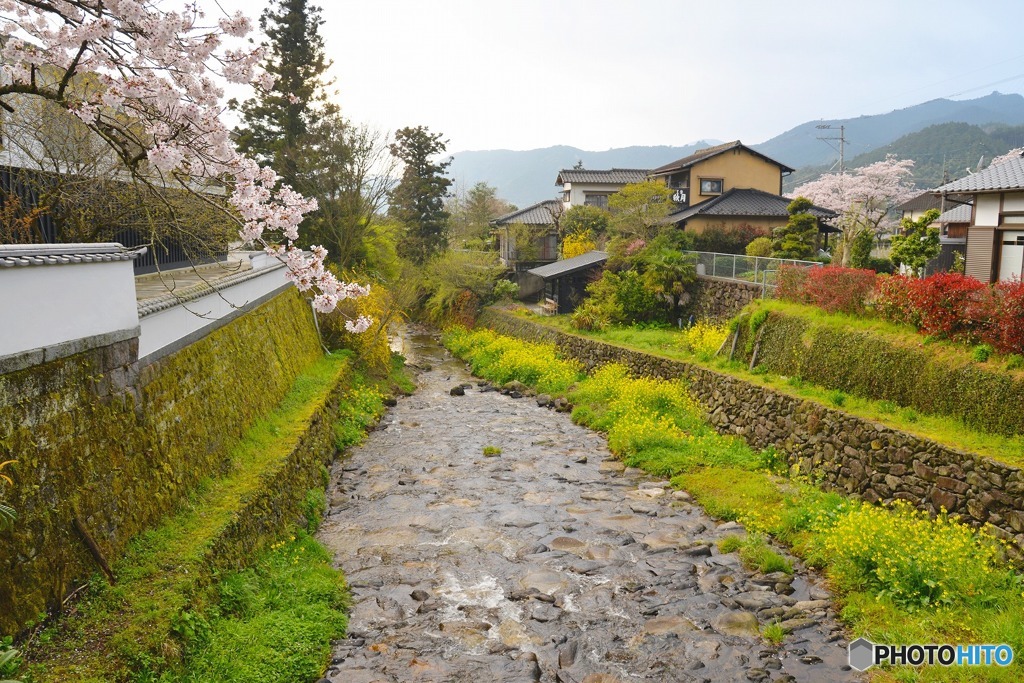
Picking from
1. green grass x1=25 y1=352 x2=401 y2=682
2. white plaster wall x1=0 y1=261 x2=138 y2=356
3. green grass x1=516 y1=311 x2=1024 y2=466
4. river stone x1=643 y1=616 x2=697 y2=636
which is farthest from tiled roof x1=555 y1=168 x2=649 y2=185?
white plaster wall x1=0 y1=261 x2=138 y2=356

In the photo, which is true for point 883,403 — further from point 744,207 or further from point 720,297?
point 744,207

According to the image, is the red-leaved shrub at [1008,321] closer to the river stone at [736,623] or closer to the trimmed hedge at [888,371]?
the trimmed hedge at [888,371]

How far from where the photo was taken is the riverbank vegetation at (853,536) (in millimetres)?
7934

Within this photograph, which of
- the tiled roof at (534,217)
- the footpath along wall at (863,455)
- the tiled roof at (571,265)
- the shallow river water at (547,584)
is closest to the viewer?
the shallow river water at (547,584)

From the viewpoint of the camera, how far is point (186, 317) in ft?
31.9

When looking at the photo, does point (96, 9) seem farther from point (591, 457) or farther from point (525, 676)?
point (591, 457)

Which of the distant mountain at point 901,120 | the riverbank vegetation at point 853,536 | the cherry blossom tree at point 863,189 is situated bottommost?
the riverbank vegetation at point 853,536

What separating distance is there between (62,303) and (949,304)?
521 inches

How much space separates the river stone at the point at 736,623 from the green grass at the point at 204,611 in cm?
489

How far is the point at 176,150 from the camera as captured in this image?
6.65 m

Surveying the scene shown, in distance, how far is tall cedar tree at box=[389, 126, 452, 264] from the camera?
134 feet

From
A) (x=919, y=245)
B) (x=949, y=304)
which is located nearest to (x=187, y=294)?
(x=949, y=304)

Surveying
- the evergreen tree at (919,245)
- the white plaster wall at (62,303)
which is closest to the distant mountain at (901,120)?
the evergreen tree at (919,245)

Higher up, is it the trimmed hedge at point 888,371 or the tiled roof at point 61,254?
the tiled roof at point 61,254
